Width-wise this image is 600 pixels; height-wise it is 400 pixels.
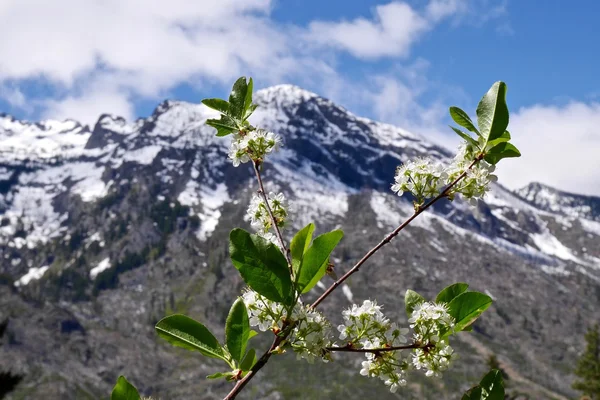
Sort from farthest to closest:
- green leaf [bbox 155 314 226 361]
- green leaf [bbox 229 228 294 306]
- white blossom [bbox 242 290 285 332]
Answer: white blossom [bbox 242 290 285 332] < green leaf [bbox 155 314 226 361] < green leaf [bbox 229 228 294 306]

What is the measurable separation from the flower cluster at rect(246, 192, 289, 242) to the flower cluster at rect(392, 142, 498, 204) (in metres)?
0.62

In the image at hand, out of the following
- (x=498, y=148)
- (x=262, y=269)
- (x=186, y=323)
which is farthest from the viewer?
(x=498, y=148)

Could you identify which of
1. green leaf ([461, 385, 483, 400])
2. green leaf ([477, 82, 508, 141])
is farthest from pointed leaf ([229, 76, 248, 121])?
green leaf ([461, 385, 483, 400])

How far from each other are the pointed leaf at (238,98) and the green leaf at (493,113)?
1.12 m

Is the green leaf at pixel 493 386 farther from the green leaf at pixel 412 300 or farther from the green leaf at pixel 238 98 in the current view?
the green leaf at pixel 238 98

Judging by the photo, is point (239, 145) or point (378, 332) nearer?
point (378, 332)

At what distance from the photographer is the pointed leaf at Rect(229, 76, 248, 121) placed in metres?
2.62

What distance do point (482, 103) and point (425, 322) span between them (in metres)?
0.99

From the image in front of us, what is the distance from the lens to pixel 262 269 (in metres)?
1.88

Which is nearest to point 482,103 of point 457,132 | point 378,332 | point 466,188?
point 457,132

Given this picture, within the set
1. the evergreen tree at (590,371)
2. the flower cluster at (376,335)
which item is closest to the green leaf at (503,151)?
the flower cluster at (376,335)

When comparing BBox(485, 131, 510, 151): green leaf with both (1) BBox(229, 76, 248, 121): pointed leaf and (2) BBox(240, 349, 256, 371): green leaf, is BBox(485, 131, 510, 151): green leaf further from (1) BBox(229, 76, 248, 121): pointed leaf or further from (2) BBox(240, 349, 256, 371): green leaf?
(2) BBox(240, 349, 256, 371): green leaf

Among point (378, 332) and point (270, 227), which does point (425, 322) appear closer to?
point (378, 332)

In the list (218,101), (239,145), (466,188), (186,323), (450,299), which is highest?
(218,101)
